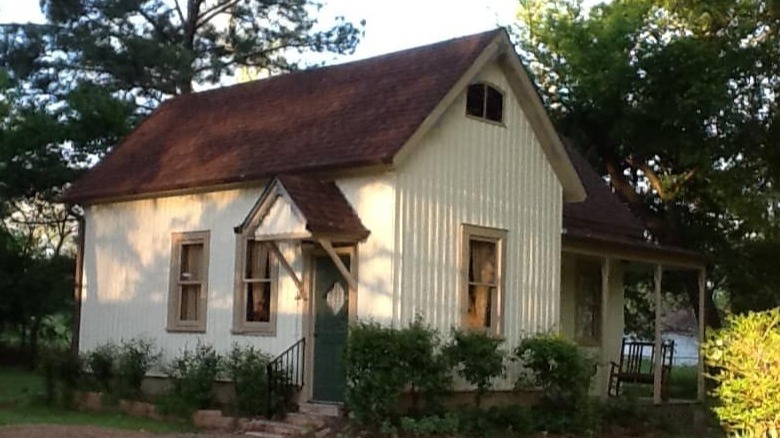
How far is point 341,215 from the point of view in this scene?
15086mm

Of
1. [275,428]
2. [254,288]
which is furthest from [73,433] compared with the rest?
[254,288]

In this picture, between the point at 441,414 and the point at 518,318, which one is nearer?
the point at 441,414

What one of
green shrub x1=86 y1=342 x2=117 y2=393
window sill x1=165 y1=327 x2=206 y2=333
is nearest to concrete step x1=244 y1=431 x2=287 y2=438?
window sill x1=165 y1=327 x2=206 y2=333

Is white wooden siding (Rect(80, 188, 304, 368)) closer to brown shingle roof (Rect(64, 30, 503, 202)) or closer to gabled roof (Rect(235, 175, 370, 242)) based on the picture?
brown shingle roof (Rect(64, 30, 503, 202))

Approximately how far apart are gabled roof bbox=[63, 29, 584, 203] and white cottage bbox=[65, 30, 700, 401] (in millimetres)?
40

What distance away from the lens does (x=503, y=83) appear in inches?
669

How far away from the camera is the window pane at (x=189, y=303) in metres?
17.8

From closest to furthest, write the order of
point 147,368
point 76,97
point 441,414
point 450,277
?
point 441,414
point 450,277
point 147,368
point 76,97

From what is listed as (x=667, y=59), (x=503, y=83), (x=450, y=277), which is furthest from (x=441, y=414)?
(x=667, y=59)

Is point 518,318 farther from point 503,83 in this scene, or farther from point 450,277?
point 503,83

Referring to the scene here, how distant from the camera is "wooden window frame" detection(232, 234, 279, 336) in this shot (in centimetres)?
1633

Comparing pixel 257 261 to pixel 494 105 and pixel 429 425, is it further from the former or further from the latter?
pixel 494 105

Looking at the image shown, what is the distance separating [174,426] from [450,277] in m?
4.51

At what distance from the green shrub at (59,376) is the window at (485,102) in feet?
26.4
